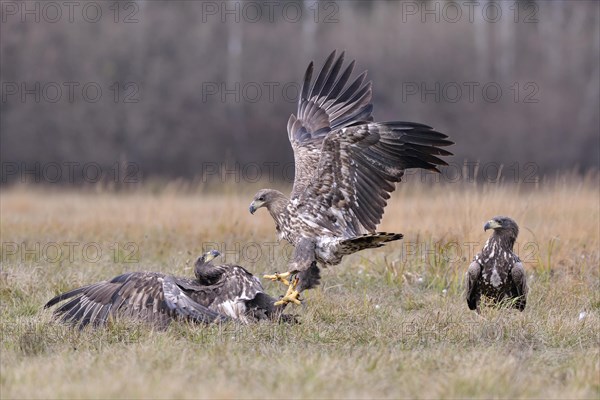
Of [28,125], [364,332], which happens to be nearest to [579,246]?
[364,332]

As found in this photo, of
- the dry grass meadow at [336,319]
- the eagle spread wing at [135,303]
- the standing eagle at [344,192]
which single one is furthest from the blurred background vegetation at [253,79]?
the eagle spread wing at [135,303]

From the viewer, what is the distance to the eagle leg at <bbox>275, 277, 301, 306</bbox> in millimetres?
7541

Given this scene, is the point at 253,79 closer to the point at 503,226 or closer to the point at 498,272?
the point at 503,226

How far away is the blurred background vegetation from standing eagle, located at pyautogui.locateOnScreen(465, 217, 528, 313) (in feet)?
48.9

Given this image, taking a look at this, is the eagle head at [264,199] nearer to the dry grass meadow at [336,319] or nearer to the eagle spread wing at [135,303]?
the dry grass meadow at [336,319]

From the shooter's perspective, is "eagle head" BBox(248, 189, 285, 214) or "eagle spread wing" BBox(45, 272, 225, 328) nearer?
"eagle spread wing" BBox(45, 272, 225, 328)

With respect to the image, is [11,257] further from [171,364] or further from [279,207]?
[171,364]

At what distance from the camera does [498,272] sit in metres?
7.91

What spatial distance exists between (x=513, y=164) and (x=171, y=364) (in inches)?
764

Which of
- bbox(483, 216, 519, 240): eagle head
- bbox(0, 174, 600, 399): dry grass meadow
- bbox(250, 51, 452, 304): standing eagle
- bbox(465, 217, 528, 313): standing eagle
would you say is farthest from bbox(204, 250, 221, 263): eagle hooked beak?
bbox(483, 216, 519, 240): eagle head

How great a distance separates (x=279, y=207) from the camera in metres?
8.66

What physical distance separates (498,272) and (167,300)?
8.77 ft

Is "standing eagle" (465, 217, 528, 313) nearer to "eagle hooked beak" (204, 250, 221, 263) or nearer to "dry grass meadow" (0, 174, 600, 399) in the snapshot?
"dry grass meadow" (0, 174, 600, 399)

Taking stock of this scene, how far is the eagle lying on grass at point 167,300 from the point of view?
7184 millimetres
